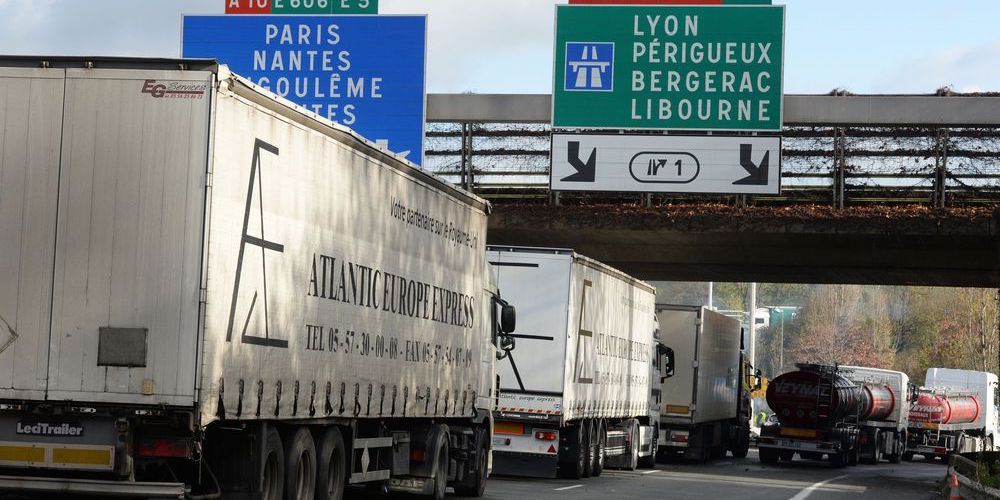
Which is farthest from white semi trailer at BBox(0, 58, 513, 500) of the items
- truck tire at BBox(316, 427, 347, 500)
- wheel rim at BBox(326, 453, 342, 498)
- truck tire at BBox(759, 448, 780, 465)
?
truck tire at BBox(759, 448, 780, 465)

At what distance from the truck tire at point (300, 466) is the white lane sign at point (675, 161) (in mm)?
11784

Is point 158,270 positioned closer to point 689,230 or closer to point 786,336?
point 689,230

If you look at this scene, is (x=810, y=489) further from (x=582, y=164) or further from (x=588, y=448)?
(x=582, y=164)

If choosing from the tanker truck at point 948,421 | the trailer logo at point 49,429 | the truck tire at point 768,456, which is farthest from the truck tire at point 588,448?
the tanker truck at point 948,421

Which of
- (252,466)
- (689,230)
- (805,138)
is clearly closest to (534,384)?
(689,230)

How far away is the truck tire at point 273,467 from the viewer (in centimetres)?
1268

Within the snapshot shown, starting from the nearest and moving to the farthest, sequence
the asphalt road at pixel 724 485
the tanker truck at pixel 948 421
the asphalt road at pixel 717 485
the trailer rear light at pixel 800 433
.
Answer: the asphalt road at pixel 717 485 → the asphalt road at pixel 724 485 → the trailer rear light at pixel 800 433 → the tanker truck at pixel 948 421

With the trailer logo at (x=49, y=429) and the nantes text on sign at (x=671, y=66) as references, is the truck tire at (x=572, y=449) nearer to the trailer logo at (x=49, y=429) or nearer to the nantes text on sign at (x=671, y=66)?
the nantes text on sign at (x=671, y=66)

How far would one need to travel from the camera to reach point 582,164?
25.1 meters

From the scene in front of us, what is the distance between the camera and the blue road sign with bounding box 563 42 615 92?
77.8ft

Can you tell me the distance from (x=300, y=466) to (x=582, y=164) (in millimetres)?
12423

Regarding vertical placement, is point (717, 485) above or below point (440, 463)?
below

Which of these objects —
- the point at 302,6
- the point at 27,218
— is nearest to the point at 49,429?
the point at 27,218

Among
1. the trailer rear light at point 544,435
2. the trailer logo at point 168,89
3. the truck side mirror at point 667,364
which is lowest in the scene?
the trailer rear light at point 544,435
